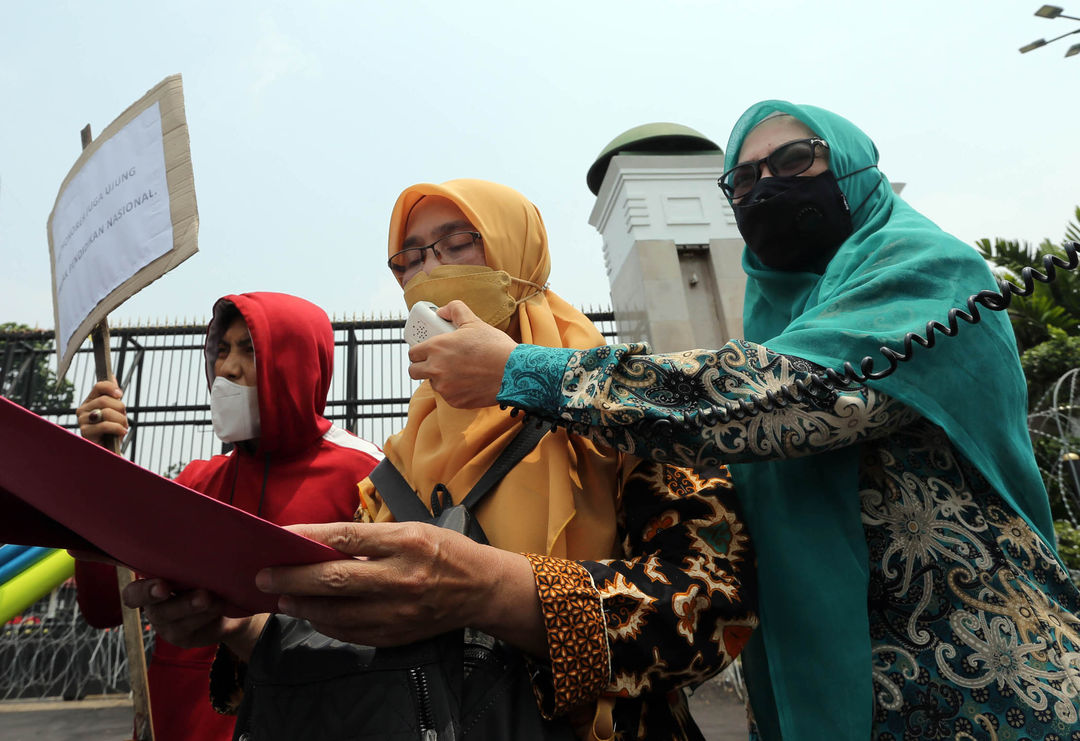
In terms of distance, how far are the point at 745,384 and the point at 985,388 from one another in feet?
1.40

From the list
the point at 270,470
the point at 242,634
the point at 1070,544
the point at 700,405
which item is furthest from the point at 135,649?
the point at 1070,544

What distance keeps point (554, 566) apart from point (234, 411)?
1698 millimetres

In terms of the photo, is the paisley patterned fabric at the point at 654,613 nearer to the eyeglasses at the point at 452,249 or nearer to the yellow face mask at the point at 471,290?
the yellow face mask at the point at 471,290

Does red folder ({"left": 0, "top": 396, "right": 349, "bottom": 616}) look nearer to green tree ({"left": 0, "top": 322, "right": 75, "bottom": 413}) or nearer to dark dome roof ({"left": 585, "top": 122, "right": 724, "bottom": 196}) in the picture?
dark dome roof ({"left": 585, "top": 122, "right": 724, "bottom": 196})

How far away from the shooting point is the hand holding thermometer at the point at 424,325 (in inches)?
53.9

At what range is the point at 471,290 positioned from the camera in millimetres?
1621

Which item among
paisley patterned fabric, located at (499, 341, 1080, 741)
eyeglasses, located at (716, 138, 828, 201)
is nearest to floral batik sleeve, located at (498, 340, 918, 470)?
paisley patterned fabric, located at (499, 341, 1080, 741)

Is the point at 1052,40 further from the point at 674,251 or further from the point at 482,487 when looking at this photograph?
the point at 482,487

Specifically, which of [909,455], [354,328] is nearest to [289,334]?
[909,455]

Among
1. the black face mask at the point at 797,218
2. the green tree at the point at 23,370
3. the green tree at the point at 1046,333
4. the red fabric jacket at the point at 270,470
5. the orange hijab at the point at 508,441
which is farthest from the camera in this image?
the green tree at the point at 1046,333

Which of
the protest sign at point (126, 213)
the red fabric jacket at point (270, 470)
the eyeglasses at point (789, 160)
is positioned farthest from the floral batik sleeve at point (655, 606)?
the red fabric jacket at point (270, 470)

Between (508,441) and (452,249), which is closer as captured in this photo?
(508,441)

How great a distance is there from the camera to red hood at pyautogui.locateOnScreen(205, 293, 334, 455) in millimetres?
2484

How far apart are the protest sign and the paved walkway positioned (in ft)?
16.6
